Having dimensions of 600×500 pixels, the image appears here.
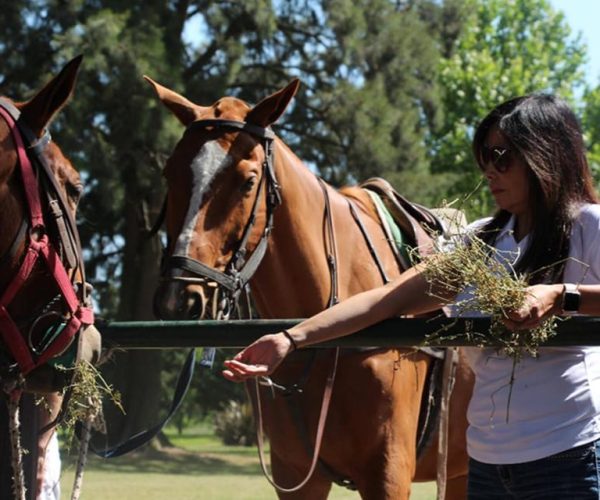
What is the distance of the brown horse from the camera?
4375mm

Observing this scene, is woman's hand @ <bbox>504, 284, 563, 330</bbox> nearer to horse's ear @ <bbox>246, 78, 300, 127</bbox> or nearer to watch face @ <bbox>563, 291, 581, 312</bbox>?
watch face @ <bbox>563, 291, 581, 312</bbox>

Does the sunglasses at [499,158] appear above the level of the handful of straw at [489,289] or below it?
above

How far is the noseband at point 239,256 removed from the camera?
14.0ft

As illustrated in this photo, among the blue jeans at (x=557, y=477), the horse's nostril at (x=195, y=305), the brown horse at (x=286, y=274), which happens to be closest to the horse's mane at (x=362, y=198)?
the brown horse at (x=286, y=274)

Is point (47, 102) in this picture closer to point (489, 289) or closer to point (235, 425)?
point (489, 289)

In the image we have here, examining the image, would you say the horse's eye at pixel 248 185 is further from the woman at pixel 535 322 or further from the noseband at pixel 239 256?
the woman at pixel 535 322

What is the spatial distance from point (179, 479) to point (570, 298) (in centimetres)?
1358

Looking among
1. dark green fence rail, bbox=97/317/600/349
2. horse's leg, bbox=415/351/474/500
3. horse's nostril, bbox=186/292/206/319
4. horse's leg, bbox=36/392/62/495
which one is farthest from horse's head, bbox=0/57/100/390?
horse's leg, bbox=415/351/474/500

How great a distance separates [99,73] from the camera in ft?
60.7

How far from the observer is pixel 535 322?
2.74 meters

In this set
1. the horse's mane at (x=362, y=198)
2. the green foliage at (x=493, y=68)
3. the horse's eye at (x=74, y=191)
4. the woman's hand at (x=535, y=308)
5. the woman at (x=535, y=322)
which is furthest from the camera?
the green foliage at (x=493, y=68)

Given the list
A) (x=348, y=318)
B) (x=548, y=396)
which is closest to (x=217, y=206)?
(x=348, y=318)

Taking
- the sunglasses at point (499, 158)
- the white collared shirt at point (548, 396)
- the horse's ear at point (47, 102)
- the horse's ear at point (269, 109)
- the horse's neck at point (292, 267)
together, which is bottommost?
the white collared shirt at point (548, 396)

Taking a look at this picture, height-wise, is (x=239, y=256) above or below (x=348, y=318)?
above
